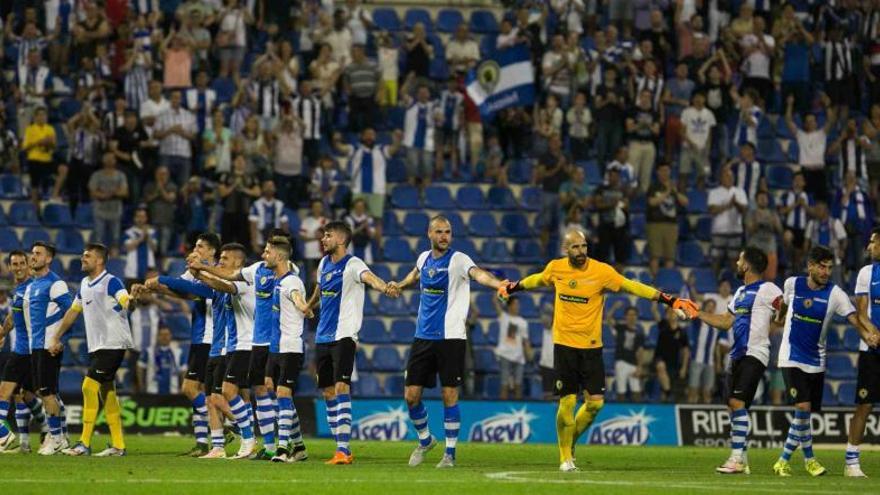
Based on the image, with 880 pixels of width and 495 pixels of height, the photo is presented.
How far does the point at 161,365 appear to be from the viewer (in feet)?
98.4

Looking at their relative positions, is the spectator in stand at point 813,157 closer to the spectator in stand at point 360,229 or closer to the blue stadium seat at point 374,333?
the spectator in stand at point 360,229

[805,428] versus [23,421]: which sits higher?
[23,421]

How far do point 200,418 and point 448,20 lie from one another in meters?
17.5

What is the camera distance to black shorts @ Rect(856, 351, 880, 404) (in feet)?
62.3

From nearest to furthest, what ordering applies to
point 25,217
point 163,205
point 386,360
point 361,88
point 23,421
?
1. point 23,421
2. point 386,360
3. point 163,205
4. point 25,217
5. point 361,88

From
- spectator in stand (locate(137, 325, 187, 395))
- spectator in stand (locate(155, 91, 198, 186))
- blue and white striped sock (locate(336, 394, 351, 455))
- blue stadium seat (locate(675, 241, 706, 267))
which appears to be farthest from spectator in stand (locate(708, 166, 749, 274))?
blue and white striped sock (locate(336, 394, 351, 455))

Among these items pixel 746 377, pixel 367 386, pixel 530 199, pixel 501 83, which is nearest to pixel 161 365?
pixel 367 386

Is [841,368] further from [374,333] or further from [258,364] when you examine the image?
[258,364]

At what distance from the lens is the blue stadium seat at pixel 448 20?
37062 millimetres

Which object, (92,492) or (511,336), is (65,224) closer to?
(511,336)

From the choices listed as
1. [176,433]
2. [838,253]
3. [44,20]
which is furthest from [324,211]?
[838,253]

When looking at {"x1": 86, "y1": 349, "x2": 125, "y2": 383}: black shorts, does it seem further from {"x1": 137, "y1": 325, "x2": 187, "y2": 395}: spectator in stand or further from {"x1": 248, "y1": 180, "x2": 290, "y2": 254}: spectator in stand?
{"x1": 248, "y1": 180, "x2": 290, "y2": 254}: spectator in stand

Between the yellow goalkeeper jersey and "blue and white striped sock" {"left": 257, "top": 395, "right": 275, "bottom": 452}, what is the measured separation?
4.01 metres

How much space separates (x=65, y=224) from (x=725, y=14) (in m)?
15.5
